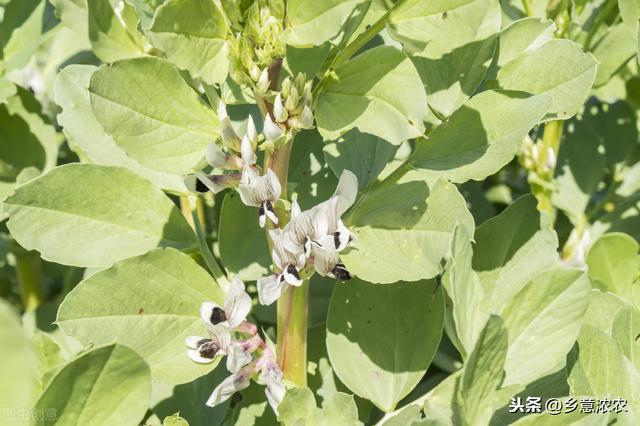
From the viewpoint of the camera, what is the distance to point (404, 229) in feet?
3.15

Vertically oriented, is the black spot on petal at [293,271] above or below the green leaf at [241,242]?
above

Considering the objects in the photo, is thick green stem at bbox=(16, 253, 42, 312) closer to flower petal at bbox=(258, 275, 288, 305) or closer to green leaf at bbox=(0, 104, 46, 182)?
green leaf at bbox=(0, 104, 46, 182)

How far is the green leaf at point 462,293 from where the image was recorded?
0.83m

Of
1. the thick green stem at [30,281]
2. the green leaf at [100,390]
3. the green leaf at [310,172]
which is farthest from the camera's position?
the thick green stem at [30,281]

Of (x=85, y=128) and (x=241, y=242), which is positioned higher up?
(x=85, y=128)

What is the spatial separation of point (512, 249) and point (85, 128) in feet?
2.09

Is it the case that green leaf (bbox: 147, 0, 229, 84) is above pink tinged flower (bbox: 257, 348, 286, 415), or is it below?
above

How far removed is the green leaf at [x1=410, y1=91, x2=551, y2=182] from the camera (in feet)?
3.12

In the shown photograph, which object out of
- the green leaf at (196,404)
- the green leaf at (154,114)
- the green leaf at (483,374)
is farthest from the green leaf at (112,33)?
the green leaf at (483,374)

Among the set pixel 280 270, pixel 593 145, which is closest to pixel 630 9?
pixel 593 145

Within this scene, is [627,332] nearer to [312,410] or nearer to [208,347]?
[312,410]

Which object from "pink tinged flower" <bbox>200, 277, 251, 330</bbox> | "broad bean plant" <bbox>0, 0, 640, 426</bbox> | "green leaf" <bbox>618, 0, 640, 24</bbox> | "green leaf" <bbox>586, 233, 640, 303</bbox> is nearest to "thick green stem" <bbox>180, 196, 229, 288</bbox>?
"broad bean plant" <bbox>0, 0, 640, 426</bbox>

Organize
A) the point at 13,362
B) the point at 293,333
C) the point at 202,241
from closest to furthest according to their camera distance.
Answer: the point at 13,362, the point at 293,333, the point at 202,241

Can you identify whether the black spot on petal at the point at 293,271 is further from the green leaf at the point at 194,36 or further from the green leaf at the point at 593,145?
the green leaf at the point at 593,145
